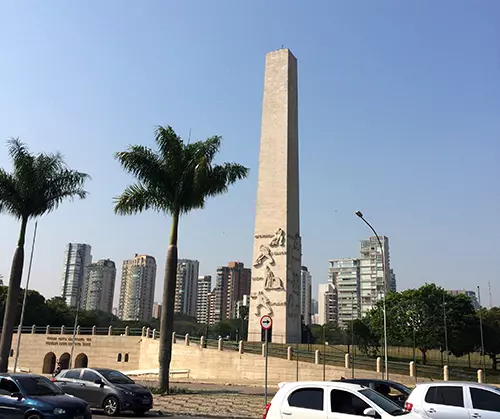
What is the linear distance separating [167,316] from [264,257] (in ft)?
66.4

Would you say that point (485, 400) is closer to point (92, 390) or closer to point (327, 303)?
point (92, 390)

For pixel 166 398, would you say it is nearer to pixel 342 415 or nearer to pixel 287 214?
pixel 342 415

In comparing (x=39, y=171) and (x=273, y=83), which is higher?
(x=273, y=83)

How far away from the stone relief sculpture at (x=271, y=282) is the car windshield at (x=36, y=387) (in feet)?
96.1

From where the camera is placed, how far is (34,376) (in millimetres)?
12961

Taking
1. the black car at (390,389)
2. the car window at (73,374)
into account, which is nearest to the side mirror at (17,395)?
the car window at (73,374)

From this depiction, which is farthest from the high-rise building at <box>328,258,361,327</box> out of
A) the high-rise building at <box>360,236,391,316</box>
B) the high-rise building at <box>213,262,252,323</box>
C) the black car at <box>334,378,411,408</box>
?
the black car at <box>334,378,411,408</box>

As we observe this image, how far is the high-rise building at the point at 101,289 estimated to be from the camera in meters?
109

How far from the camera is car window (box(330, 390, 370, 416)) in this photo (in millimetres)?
9000

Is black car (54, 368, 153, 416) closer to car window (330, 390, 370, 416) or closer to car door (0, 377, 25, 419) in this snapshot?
car door (0, 377, 25, 419)

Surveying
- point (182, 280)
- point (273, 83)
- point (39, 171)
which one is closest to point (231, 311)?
point (182, 280)

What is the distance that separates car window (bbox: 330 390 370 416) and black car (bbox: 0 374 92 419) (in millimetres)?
6183

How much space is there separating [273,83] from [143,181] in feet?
75.3

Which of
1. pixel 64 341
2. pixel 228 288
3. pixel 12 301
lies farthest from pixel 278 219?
pixel 228 288
